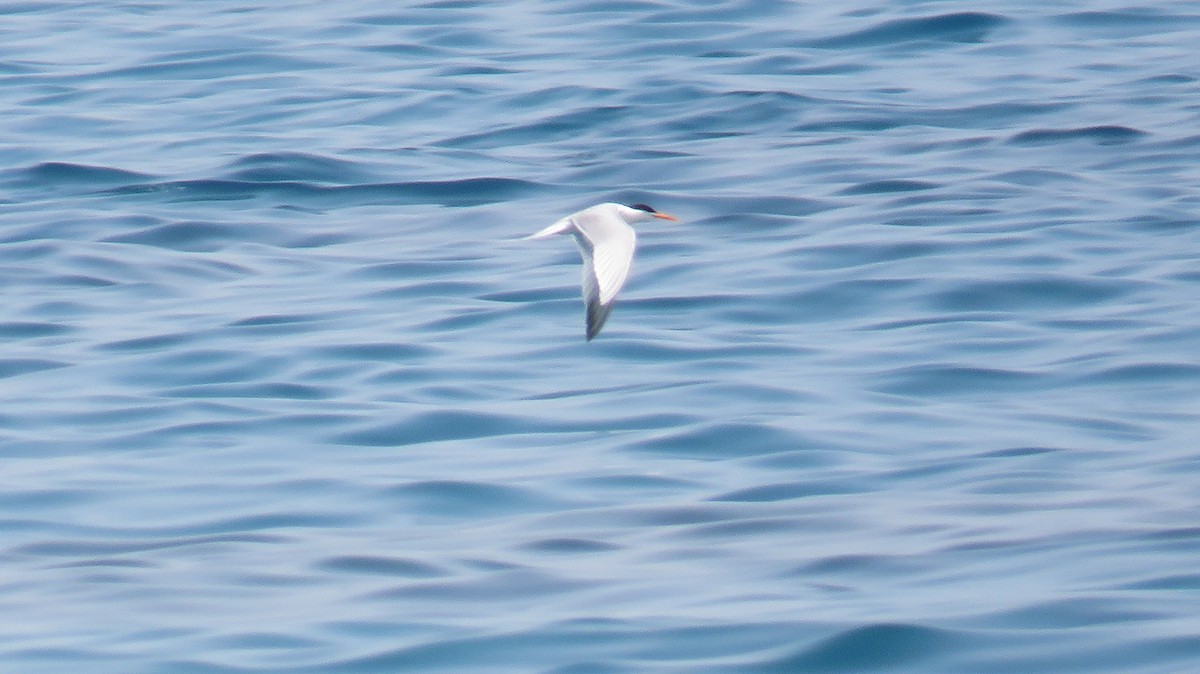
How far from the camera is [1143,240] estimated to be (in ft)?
41.8

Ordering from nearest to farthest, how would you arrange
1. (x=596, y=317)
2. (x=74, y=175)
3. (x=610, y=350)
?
(x=596, y=317)
(x=610, y=350)
(x=74, y=175)

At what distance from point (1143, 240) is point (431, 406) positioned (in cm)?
465

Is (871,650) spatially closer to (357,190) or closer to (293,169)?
(357,190)

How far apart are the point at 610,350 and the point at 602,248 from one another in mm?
1868

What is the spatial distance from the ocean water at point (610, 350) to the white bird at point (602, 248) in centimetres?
74

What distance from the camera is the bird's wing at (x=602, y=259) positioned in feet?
27.7

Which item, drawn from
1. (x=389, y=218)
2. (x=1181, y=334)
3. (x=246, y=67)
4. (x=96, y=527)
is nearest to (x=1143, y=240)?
(x=1181, y=334)

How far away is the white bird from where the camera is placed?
8508 millimetres

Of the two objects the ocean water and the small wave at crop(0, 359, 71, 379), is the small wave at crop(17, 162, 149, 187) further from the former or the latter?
the small wave at crop(0, 359, 71, 379)

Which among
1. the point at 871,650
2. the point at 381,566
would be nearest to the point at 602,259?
the point at 381,566

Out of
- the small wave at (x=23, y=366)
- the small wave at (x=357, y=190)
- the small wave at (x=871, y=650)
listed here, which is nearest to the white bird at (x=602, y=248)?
the small wave at (x=871, y=650)

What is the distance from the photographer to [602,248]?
30.3ft

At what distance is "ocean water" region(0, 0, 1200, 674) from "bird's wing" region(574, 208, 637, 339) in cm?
73

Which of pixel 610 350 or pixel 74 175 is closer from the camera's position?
pixel 610 350
